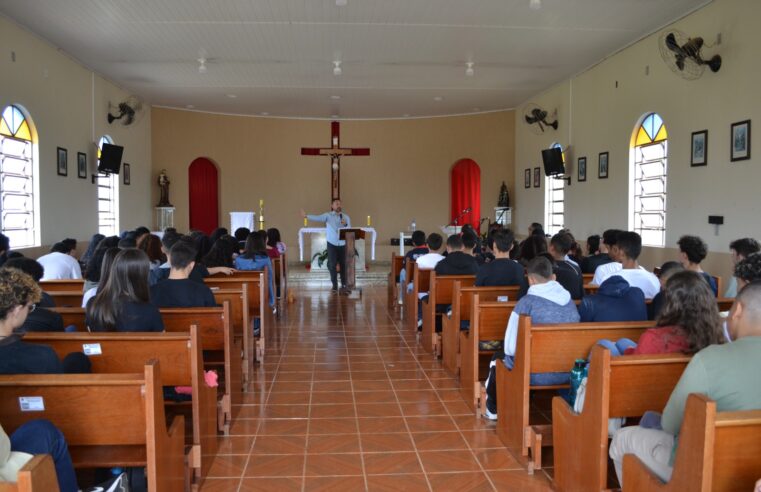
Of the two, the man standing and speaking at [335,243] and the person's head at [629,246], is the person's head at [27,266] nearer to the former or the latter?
the person's head at [629,246]

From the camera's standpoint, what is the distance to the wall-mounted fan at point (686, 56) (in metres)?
6.79

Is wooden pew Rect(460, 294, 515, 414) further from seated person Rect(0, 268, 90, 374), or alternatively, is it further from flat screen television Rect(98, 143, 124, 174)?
flat screen television Rect(98, 143, 124, 174)

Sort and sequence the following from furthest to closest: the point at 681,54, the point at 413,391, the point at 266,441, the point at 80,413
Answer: the point at 681,54, the point at 413,391, the point at 266,441, the point at 80,413

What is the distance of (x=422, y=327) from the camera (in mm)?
6023

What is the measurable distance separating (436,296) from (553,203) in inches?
289

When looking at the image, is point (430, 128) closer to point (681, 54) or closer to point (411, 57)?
point (411, 57)

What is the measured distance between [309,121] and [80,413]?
13015 mm

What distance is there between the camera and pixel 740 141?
6516 millimetres

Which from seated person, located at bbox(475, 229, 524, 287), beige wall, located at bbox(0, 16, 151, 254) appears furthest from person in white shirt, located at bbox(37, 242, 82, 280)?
seated person, located at bbox(475, 229, 524, 287)

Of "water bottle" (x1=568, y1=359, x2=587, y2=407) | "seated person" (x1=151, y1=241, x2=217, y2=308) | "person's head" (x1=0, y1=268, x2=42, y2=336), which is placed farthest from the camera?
"seated person" (x1=151, y1=241, x2=217, y2=308)

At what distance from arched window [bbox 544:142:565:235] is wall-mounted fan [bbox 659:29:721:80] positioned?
172 inches

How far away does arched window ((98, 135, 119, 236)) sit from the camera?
10932mm

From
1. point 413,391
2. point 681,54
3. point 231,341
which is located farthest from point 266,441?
point 681,54

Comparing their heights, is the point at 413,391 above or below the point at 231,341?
below
